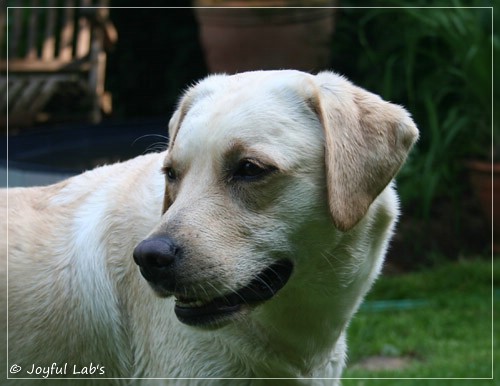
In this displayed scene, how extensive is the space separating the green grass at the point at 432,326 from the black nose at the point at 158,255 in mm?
2326

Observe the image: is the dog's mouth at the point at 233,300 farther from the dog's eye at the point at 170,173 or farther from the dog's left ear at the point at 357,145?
the dog's eye at the point at 170,173

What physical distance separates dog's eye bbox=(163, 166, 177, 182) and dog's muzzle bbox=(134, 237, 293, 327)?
339mm

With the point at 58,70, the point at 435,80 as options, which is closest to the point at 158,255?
the point at 435,80

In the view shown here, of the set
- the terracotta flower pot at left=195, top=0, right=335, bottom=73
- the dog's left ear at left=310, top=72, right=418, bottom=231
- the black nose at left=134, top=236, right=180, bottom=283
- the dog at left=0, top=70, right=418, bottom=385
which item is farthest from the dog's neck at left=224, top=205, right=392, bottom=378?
the terracotta flower pot at left=195, top=0, right=335, bottom=73

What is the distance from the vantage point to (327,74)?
10.2 feet

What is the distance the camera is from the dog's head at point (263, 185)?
9.02ft

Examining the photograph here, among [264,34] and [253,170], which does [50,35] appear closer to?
[264,34]

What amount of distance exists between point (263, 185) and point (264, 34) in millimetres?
4961

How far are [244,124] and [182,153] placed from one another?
22cm

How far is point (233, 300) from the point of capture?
286 centimetres

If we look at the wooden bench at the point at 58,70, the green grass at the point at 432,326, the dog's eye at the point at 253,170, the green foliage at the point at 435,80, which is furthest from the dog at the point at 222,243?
the wooden bench at the point at 58,70

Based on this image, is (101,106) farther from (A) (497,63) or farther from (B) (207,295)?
(B) (207,295)

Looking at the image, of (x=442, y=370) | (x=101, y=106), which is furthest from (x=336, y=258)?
(x=101, y=106)

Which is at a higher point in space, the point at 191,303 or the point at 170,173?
the point at 170,173
